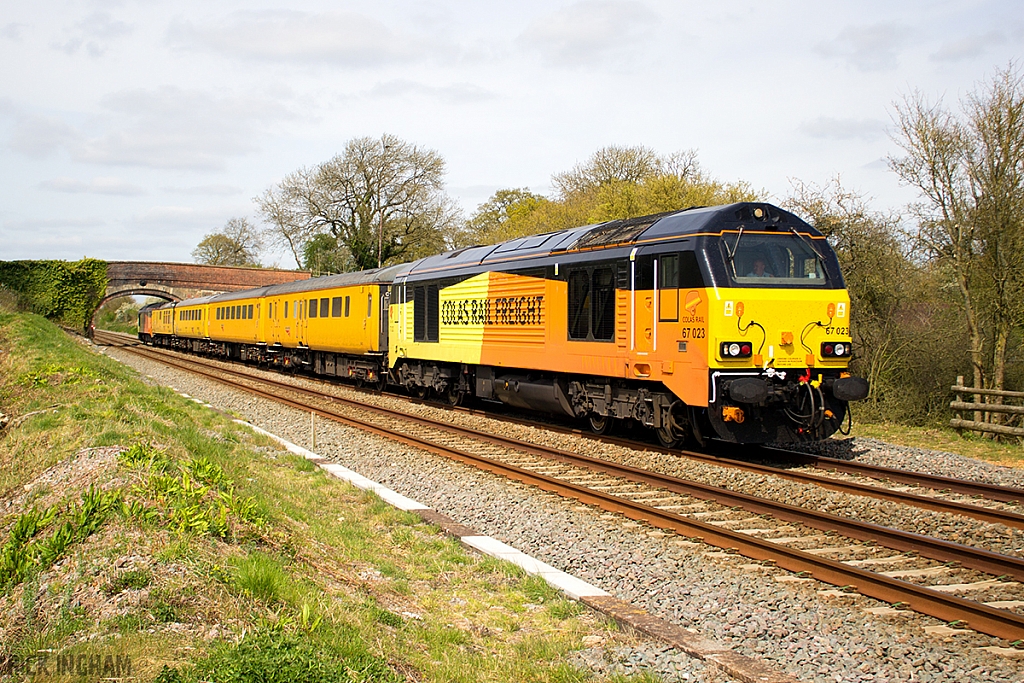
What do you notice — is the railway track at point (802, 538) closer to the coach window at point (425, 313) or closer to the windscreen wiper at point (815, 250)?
the windscreen wiper at point (815, 250)

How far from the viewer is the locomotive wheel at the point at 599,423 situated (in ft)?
44.8

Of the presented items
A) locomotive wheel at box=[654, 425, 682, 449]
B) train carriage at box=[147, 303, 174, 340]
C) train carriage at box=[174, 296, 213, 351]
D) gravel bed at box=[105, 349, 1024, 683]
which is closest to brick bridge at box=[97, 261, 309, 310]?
train carriage at box=[147, 303, 174, 340]

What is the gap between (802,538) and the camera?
24.7 feet

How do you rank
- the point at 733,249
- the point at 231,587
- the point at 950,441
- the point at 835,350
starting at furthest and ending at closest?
the point at 950,441 → the point at 835,350 → the point at 733,249 → the point at 231,587

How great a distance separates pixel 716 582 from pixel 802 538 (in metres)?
1.61

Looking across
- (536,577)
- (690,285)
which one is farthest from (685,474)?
(536,577)

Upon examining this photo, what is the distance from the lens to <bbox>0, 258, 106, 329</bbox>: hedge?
1670 inches

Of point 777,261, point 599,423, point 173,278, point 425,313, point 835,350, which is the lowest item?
point 599,423

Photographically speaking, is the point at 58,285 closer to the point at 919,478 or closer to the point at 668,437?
the point at 668,437

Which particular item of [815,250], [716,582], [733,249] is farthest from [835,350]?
[716,582]

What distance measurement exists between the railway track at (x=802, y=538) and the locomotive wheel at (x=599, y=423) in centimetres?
185

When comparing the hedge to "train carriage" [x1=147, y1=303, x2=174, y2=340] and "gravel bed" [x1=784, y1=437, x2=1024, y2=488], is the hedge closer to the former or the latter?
"train carriage" [x1=147, y1=303, x2=174, y2=340]

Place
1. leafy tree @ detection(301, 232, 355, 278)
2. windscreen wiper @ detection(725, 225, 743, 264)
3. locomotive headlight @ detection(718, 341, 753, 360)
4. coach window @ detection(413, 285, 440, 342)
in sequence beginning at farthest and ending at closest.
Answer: leafy tree @ detection(301, 232, 355, 278), coach window @ detection(413, 285, 440, 342), windscreen wiper @ detection(725, 225, 743, 264), locomotive headlight @ detection(718, 341, 753, 360)

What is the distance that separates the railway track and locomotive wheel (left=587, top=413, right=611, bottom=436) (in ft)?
6.06
